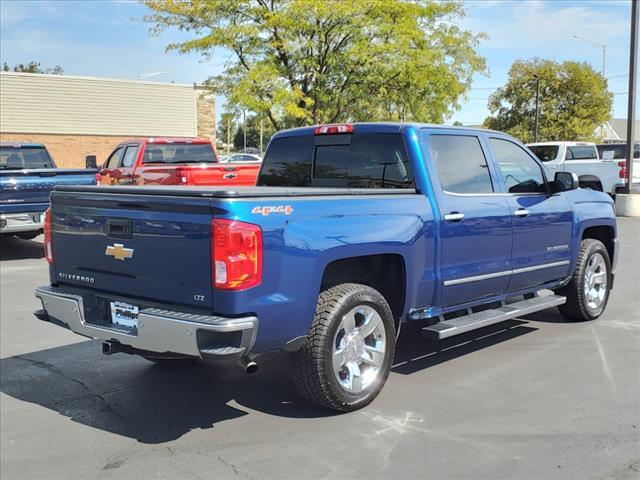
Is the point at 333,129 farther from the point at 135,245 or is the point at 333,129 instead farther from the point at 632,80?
the point at 632,80

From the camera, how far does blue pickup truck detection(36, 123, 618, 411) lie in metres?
3.75

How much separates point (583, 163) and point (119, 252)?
696 inches

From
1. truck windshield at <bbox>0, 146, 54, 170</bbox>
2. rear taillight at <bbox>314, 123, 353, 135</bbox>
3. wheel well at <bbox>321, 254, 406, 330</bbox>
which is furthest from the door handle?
truck windshield at <bbox>0, 146, 54, 170</bbox>

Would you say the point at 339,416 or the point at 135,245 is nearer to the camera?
the point at 135,245

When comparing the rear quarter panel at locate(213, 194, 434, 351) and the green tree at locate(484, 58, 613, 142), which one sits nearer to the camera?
the rear quarter panel at locate(213, 194, 434, 351)

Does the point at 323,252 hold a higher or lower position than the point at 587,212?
lower

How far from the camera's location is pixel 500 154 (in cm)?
601

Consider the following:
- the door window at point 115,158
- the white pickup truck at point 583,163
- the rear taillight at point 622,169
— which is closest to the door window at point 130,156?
the door window at point 115,158

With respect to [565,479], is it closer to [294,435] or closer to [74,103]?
[294,435]

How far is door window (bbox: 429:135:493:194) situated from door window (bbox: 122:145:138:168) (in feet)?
A: 31.9

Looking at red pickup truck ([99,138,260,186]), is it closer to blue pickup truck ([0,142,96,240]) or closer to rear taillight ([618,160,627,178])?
blue pickup truck ([0,142,96,240])

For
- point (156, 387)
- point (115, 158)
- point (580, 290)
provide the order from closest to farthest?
point (156, 387) → point (580, 290) → point (115, 158)

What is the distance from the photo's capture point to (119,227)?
4.19 m

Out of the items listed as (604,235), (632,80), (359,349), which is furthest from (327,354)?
(632,80)
